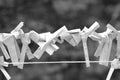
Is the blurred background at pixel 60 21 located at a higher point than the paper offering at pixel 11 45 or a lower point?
lower

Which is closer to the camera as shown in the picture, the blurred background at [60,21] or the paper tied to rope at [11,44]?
the paper tied to rope at [11,44]

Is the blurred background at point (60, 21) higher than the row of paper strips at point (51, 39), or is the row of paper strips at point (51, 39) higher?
the row of paper strips at point (51, 39)

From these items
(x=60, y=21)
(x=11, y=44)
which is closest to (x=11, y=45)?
(x=11, y=44)

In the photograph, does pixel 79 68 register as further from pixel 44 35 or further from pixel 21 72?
pixel 44 35

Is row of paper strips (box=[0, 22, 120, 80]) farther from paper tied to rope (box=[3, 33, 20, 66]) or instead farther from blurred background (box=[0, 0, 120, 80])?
blurred background (box=[0, 0, 120, 80])

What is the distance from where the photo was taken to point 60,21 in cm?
180

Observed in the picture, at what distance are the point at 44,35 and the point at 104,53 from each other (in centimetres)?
10

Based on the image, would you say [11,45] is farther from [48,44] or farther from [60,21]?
[60,21]

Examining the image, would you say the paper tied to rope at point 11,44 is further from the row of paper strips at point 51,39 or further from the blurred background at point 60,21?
the blurred background at point 60,21

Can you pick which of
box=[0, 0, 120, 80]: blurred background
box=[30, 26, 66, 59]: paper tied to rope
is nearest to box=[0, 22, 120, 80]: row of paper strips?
box=[30, 26, 66, 59]: paper tied to rope

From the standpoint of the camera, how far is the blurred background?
165cm

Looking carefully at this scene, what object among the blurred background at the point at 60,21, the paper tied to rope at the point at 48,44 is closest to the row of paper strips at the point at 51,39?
the paper tied to rope at the point at 48,44

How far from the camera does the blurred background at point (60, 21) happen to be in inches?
65.1

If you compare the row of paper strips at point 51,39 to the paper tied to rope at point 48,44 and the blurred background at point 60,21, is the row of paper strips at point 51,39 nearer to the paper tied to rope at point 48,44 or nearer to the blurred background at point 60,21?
the paper tied to rope at point 48,44
